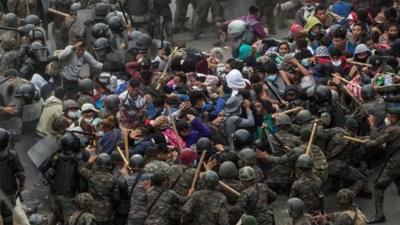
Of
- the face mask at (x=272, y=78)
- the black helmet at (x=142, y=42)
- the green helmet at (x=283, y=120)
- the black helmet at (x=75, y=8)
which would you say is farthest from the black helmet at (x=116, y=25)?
the green helmet at (x=283, y=120)

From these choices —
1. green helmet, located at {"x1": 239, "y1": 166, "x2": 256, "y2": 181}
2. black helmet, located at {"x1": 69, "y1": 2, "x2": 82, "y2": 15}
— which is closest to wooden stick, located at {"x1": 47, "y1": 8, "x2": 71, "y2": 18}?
black helmet, located at {"x1": 69, "y1": 2, "x2": 82, "y2": 15}

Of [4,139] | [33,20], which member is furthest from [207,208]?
[33,20]

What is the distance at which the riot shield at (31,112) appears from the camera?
24.4 meters

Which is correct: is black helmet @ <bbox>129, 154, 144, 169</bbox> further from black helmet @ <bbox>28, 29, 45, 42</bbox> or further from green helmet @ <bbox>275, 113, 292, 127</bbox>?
black helmet @ <bbox>28, 29, 45, 42</bbox>

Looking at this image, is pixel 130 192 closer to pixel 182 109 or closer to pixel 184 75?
pixel 182 109

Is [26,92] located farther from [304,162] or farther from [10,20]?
[304,162]

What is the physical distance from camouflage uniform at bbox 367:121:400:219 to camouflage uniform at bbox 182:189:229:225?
2859 millimetres

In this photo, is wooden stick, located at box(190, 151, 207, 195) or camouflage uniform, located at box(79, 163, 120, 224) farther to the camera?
camouflage uniform, located at box(79, 163, 120, 224)

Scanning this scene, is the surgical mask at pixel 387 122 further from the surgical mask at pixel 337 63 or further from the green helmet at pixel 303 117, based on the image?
the surgical mask at pixel 337 63

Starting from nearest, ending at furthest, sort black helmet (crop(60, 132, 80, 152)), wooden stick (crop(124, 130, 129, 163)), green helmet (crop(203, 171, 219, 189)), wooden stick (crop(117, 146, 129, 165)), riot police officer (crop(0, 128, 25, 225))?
green helmet (crop(203, 171, 219, 189)) → riot police officer (crop(0, 128, 25, 225)) → black helmet (crop(60, 132, 80, 152)) → wooden stick (crop(117, 146, 129, 165)) → wooden stick (crop(124, 130, 129, 163))

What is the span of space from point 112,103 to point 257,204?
155 inches

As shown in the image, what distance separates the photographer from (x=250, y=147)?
22828mm

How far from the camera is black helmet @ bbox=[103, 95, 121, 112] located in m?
24.1

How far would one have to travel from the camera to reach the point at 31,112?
24.5 metres
